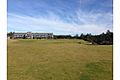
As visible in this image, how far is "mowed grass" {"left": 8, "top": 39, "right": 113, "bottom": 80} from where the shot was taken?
80.4 inches

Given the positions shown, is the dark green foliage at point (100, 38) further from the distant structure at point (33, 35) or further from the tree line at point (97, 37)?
the distant structure at point (33, 35)

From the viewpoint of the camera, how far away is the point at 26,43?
2.10m

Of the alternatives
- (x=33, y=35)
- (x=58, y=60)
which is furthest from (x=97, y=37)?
(x=33, y=35)

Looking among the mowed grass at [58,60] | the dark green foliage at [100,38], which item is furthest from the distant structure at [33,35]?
the dark green foliage at [100,38]

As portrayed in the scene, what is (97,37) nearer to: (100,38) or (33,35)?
(100,38)

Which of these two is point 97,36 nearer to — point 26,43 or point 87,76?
point 87,76

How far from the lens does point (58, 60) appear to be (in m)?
2.11

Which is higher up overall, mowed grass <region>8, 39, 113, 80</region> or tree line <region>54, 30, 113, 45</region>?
tree line <region>54, 30, 113, 45</region>

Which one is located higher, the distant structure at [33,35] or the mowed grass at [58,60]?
the distant structure at [33,35]

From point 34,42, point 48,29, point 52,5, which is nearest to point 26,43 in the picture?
point 34,42

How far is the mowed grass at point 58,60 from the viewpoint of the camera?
2041mm

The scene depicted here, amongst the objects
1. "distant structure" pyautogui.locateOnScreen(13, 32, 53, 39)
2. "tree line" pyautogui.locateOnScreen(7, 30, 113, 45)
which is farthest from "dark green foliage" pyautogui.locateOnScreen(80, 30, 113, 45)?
"distant structure" pyautogui.locateOnScreen(13, 32, 53, 39)

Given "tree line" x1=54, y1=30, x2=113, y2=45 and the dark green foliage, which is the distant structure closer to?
"tree line" x1=54, y1=30, x2=113, y2=45

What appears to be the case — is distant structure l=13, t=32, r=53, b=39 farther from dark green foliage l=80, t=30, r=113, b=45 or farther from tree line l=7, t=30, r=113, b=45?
dark green foliage l=80, t=30, r=113, b=45
